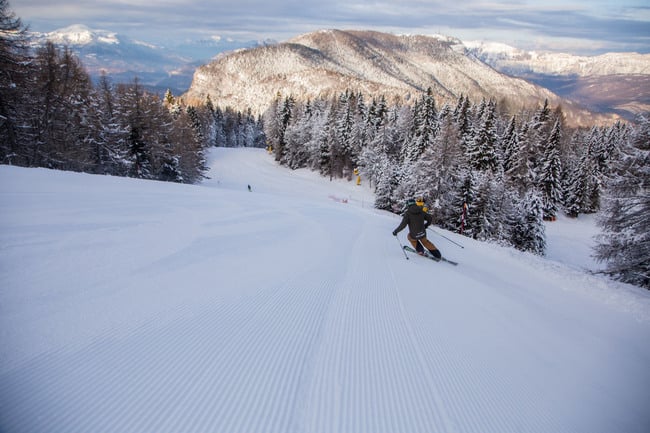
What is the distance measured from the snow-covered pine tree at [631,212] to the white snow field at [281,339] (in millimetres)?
9167

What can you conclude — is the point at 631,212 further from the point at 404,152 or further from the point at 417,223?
the point at 404,152

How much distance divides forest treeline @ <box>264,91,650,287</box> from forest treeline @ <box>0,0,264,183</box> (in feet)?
84.7

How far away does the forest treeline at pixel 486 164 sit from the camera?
15.1 m

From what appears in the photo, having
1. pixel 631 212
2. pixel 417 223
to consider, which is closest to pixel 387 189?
pixel 631 212

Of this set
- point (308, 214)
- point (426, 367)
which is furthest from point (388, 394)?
point (308, 214)

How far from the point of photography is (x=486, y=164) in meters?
35.3

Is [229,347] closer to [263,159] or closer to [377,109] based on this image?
[377,109]

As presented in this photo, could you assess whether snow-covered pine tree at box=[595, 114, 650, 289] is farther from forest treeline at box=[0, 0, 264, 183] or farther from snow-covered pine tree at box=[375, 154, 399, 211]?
forest treeline at box=[0, 0, 264, 183]

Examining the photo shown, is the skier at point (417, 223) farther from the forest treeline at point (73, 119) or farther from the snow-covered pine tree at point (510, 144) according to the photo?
the snow-covered pine tree at point (510, 144)

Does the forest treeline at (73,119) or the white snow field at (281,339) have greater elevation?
the forest treeline at (73,119)

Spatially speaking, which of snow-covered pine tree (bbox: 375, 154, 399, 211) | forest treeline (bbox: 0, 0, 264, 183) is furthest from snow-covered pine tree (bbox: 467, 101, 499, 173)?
forest treeline (bbox: 0, 0, 264, 183)

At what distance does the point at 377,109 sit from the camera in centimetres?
5700

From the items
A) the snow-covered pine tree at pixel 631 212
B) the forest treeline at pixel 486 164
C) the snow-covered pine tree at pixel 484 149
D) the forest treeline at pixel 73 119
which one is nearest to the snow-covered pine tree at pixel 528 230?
the forest treeline at pixel 486 164

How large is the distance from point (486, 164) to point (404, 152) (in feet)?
47.3
